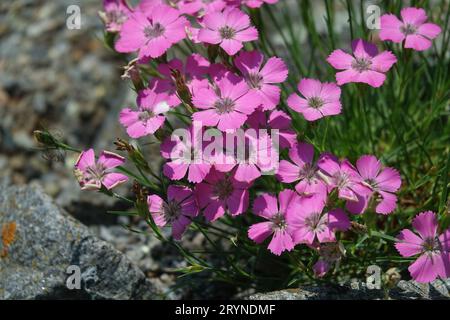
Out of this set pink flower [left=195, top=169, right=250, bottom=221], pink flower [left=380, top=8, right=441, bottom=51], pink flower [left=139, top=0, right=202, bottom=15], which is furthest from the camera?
pink flower [left=139, top=0, right=202, bottom=15]

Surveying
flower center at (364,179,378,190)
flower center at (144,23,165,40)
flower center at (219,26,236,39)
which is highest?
flower center at (144,23,165,40)

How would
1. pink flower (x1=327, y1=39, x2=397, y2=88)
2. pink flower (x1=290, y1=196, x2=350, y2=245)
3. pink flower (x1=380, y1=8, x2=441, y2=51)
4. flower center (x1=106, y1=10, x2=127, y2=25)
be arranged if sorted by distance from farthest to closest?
flower center (x1=106, y1=10, x2=127, y2=25)
pink flower (x1=380, y1=8, x2=441, y2=51)
pink flower (x1=327, y1=39, x2=397, y2=88)
pink flower (x1=290, y1=196, x2=350, y2=245)

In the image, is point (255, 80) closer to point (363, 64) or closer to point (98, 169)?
point (363, 64)

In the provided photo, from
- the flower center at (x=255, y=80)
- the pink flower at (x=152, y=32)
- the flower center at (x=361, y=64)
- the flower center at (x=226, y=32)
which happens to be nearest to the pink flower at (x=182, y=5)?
the pink flower at (x=152, y=32)

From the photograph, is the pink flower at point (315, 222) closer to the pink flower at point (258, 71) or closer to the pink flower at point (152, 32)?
the pink flower at point (258, 71)

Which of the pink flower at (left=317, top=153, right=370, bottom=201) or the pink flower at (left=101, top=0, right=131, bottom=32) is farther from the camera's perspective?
the pink flower at (left=101, top=0, right=131, bottom=32)

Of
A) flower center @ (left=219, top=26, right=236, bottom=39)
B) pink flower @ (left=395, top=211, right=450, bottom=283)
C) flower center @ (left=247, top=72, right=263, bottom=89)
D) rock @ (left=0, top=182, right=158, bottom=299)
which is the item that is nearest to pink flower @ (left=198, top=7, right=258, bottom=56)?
flower center @ (left=219, top=26, right=236, bottom=39)

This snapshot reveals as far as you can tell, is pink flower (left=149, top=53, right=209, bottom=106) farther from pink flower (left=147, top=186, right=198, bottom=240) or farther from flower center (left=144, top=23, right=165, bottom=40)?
pink flower (left=147, top=186, right=198, bottom=240)

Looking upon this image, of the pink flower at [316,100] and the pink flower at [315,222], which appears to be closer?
the pink flower at [315,222]
